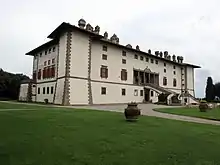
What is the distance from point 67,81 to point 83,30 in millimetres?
7832

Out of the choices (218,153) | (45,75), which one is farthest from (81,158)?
(45,75)

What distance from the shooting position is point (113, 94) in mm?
42781

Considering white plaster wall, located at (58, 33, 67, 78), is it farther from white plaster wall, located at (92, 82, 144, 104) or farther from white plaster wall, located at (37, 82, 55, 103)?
white plaster wall, located at (92, 82, 144, 104)

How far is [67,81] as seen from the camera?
35.3 metres

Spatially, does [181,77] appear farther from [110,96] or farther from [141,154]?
[141,154]

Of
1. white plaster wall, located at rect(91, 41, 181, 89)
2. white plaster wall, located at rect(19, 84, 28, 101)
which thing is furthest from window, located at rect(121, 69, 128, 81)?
white plaster wall, located at rect(19, 84, 28, 101)

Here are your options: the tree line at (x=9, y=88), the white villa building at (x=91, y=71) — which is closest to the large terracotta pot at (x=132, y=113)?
the white villa building at (x=91, y=71)

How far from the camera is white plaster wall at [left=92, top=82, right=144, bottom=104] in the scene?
39.5 m

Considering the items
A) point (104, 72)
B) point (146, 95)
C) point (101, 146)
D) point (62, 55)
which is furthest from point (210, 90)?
point (101, 146)

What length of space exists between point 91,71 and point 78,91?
14.9 feet

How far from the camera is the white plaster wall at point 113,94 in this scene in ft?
129

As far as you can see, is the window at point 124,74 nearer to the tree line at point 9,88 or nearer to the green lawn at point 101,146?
the tree line at point 9,88

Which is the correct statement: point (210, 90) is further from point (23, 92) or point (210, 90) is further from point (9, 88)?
Result: point (9, 88)

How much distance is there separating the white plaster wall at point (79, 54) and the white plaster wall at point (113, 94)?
3241 mm
